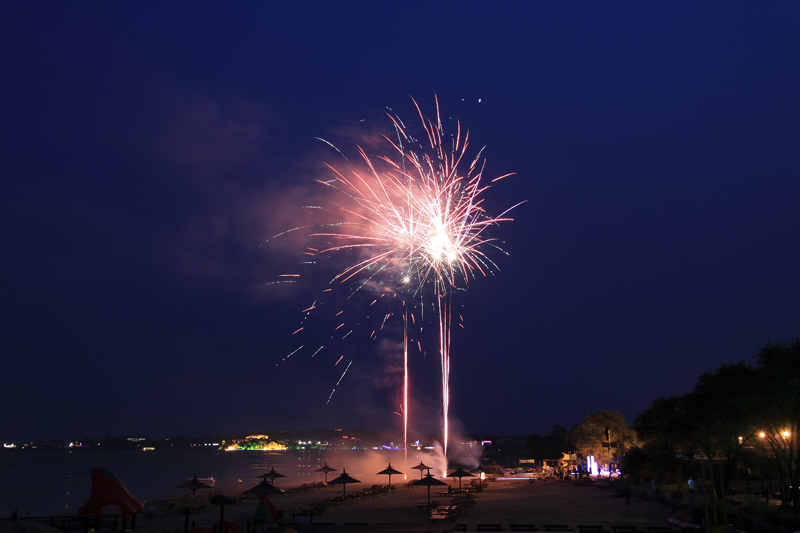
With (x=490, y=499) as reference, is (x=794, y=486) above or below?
above

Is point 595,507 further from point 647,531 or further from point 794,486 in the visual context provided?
point 647,531

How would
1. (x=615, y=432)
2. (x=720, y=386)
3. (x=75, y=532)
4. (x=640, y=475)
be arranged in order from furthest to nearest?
(x=615, y=432) < (x=640, y=475) < (x=720, y=386) < (x=75, y=532)

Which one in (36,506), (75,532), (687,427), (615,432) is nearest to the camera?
(75,532)

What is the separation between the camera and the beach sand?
1928cm

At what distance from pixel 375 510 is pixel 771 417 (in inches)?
693

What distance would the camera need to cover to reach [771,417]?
958 inches

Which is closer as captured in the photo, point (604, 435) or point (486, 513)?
point (486, 513)

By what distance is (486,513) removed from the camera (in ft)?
75.6

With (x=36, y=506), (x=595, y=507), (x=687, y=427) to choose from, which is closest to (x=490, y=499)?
(x=595, y=507)

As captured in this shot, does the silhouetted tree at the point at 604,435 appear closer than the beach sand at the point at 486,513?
No

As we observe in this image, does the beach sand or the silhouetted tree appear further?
the silhouetted tree

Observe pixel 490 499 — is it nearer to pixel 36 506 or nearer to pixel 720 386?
A: pixel 720 386

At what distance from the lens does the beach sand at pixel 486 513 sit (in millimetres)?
19281

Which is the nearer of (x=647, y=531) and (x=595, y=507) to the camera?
(x=647, y=531)
